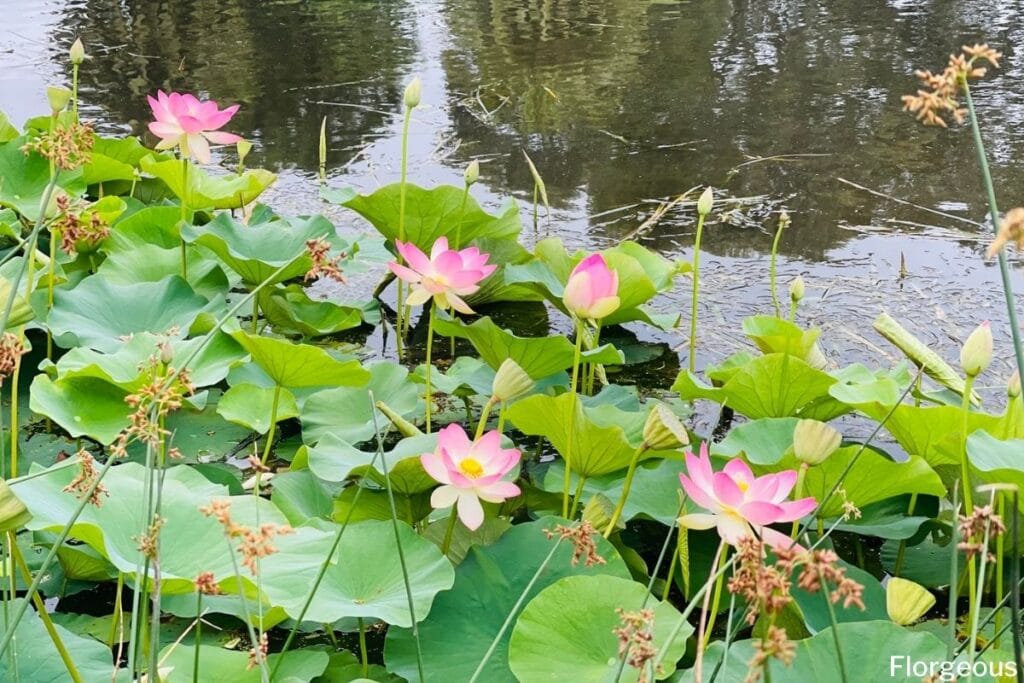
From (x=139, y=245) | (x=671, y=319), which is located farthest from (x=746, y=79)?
(x=139, y=245)

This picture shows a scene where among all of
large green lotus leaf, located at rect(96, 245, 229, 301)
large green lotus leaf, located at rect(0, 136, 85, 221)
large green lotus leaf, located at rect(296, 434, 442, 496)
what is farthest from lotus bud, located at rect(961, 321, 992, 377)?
large green lotus leaf, located at rect(0, 136, 85, 221)

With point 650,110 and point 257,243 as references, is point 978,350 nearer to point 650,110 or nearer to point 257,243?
point 257,243

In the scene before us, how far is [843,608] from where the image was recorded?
966mm

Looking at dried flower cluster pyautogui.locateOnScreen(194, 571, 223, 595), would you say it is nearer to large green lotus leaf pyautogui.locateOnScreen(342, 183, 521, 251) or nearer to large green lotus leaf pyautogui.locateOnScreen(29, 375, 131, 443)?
large green lotus leaf pyautogui.locateOnScreen(29, 375, 131, 443)

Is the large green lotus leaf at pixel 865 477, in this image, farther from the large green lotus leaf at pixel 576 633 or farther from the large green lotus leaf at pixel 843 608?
the large green lotus leaf at pixel 576 633

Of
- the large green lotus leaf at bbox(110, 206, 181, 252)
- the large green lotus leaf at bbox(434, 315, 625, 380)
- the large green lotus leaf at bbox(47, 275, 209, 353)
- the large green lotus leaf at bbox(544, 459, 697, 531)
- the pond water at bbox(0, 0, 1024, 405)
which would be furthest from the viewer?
the pond water at bbox(0, 0, 1024, 405)

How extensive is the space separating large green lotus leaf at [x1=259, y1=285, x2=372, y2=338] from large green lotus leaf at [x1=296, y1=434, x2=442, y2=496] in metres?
0.52

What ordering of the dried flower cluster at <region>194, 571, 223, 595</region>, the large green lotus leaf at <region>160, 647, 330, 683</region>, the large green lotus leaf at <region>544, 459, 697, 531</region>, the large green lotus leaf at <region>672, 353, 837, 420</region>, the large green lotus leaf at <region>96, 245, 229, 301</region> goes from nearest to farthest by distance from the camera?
the dried flower cluster at <region>194, 571, 223, 595</region>, the large green lotus leaf at <region>160, 647, 330, 683</region>, the large green lotus leaf at <region>544, 459, 697, 531</region>, the large green lotus leaf at <region>672, 353, 837, 420</region>, the large green lotus leaf at <region>96, 245, 229, 301</region>

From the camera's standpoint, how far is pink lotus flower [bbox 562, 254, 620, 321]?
0.88 m

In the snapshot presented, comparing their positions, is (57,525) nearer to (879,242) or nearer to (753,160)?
(879,242)

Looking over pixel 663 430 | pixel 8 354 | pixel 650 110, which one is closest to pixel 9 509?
pixel 8 354

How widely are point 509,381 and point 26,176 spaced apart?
1.38 meters

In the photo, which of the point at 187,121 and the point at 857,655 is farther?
the point at 187,121

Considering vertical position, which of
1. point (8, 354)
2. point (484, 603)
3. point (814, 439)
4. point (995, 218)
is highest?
point (995, 218)
